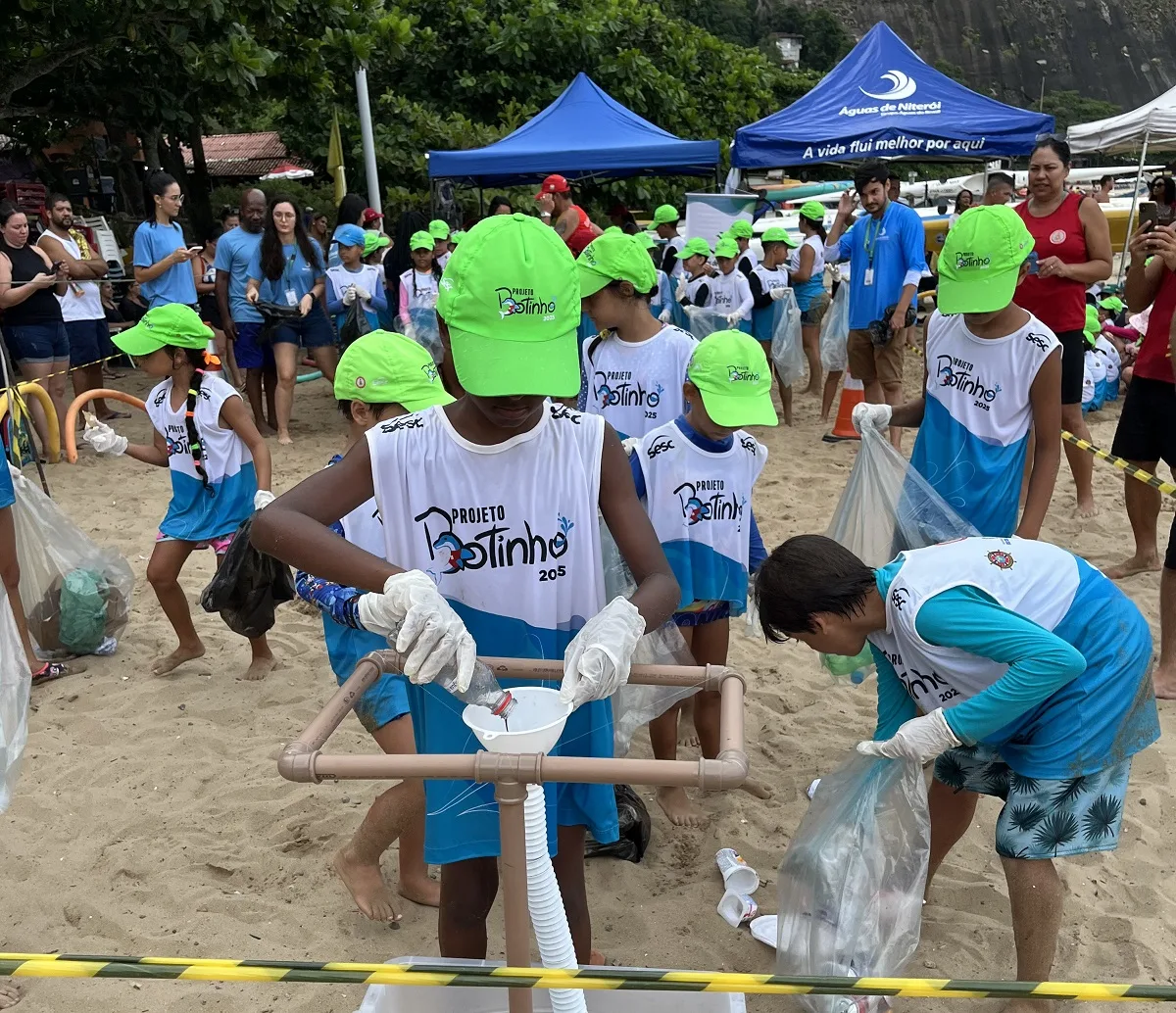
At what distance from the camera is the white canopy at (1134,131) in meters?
12.1

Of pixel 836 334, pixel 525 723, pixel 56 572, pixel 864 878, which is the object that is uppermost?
pixel 525 723

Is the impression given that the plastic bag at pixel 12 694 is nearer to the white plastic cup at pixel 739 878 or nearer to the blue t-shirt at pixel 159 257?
the white plastic cup at pixel 739 878

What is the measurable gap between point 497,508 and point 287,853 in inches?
75.1

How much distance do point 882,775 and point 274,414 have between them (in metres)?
7.35

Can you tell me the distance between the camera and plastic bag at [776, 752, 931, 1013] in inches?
89.7

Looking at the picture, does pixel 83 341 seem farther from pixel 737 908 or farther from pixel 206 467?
pixel 737 908

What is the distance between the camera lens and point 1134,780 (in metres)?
3.48

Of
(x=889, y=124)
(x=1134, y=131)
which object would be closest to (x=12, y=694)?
(x=889, y=124)

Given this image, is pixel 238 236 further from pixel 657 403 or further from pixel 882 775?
pixel 882 775

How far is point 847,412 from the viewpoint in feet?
26.1

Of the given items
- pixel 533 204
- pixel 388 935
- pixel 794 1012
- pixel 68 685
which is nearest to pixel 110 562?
pixel 68 685

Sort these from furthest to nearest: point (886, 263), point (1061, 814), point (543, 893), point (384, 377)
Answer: point (886, 263), point (384, 377), point (1061, 814), point (543, 893)

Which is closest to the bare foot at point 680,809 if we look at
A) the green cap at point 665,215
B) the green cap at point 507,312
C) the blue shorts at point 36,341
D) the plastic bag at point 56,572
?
the green cap at point 507,312

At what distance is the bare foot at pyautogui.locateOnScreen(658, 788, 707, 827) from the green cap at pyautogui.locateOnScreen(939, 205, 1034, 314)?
1.79 metres
